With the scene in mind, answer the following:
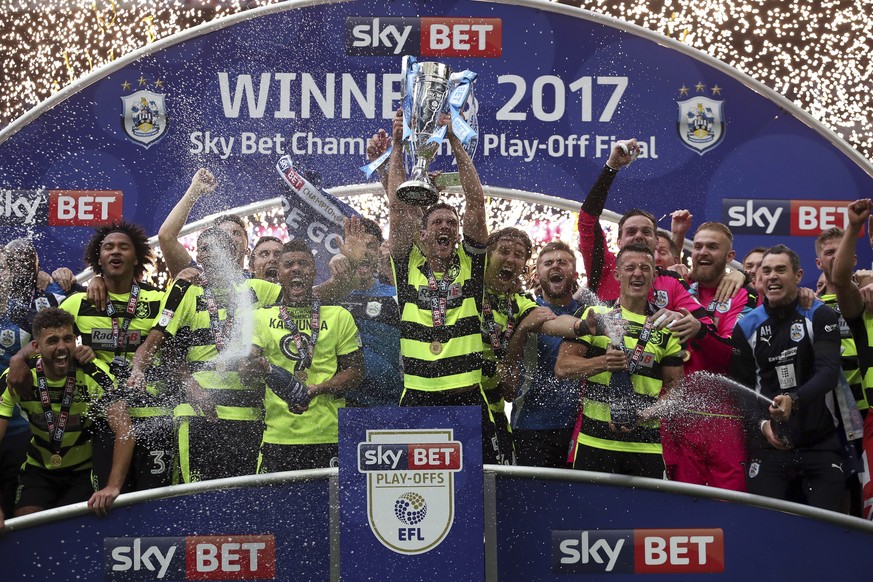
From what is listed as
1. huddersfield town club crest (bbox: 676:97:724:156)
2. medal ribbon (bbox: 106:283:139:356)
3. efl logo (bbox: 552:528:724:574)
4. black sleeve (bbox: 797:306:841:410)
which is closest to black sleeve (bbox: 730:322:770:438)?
black sleeve (bbox: 797:306:841:410)

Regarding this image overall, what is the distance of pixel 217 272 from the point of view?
16.0 ft

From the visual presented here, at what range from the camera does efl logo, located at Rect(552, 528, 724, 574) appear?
399 cm

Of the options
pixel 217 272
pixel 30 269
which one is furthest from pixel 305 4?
pixel 30 269

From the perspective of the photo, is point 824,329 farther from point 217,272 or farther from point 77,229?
point 77,229

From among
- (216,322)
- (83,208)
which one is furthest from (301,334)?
(83,208)

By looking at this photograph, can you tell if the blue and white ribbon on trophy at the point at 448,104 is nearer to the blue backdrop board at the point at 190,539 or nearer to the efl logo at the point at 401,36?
the efl logo at the point at 401,36

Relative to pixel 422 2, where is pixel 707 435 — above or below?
below

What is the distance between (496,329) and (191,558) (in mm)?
1557

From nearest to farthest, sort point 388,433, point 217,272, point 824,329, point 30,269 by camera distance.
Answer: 1. point 388,433
2. point 824,329
3. point 217,272
4. point 30,269

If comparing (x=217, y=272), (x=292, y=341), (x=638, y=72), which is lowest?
(x=292, y=341)

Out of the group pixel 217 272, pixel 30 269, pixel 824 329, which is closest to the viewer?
pixel 824 329

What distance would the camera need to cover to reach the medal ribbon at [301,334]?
4.49 metres

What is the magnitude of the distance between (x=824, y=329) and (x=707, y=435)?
0.67 meters

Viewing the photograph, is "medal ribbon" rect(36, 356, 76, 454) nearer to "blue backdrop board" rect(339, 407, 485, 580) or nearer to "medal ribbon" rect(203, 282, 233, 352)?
"medal ribbon" rect(203, 282, 233, 352)
